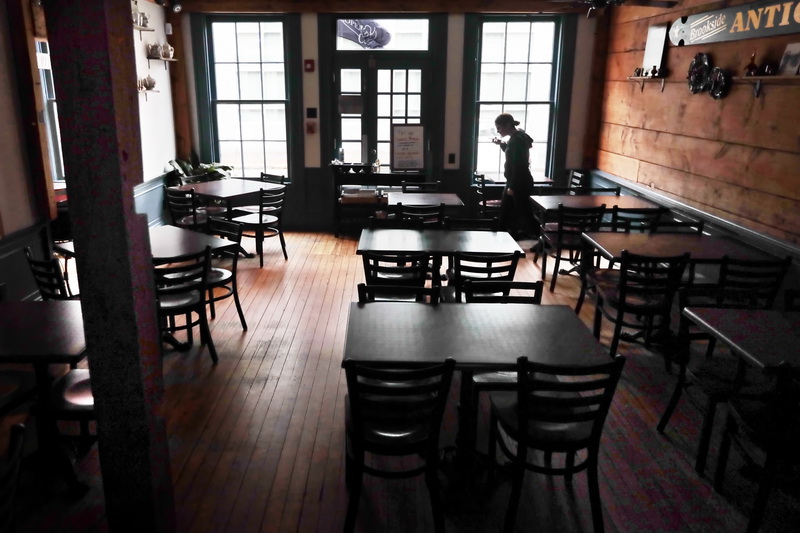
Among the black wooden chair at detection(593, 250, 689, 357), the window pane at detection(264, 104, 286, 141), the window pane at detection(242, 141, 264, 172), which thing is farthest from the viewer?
the window pane at detection(242, 141, 264, 172)

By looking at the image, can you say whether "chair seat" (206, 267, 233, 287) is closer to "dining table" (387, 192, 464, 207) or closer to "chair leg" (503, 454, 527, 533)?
"dining table" (387, 192, 464, 207)

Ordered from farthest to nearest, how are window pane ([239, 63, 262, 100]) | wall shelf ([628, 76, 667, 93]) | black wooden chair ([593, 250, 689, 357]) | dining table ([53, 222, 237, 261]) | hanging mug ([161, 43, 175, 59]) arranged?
window pane ([239, 63, 262, 100]) → hanging mug ([161, 43, 175, 59]) → wall shelf ([628, 76, 667, 93]) → dining table ([53, 222, 237, 261]) → black wooden chair ([593, 250, 689, 357])

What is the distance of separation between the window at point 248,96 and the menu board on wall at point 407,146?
5.25ft

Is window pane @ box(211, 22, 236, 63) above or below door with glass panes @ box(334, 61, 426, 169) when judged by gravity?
above

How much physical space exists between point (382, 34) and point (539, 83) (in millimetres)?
2288

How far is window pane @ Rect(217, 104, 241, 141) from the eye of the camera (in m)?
8.66

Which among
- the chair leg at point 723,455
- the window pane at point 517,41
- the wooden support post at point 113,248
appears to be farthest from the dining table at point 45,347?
the window pane at point 517,41

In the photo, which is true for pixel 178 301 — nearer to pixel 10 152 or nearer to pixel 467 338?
pixel 10 152

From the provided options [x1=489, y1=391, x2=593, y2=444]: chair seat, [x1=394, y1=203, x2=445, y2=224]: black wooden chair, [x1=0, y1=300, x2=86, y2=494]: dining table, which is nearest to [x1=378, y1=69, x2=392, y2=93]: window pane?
[x1=394, y1=203, x2=445, y2=224]: black wooden chair

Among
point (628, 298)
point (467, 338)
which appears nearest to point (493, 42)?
point (628, 298)

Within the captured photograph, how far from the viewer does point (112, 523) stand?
8.45ft

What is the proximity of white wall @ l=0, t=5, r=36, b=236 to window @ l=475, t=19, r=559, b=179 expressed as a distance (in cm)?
557

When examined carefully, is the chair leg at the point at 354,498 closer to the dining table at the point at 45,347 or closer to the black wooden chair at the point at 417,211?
the dining table at the point at 45,347

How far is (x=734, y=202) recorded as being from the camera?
→ 525 centimetres
